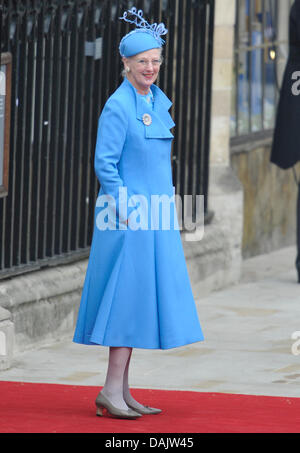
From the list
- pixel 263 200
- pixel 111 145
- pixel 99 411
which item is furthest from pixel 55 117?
pixel 263 200

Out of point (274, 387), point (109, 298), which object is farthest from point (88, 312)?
point (274, 387)

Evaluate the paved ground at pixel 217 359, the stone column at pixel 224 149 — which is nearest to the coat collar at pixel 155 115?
the paved ground at pixel 217 359

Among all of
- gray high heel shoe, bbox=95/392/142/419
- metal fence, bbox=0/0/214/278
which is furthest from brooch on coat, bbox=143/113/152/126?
metal fence, bbox=0/0/214/278

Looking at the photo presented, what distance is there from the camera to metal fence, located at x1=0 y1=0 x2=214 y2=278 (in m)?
8.74

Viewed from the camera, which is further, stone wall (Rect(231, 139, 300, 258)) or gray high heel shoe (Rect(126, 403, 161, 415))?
stone wall (Rect(231, 139, 300, 258))

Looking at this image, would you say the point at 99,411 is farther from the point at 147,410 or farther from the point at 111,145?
the point at 111,145

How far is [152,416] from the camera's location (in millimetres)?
6602

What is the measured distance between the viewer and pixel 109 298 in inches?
258

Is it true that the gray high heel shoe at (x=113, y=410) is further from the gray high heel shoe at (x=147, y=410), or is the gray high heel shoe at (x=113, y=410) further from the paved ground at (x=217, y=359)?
the paved ground at (x=217, y=359)

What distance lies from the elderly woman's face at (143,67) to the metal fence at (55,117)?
209 cm

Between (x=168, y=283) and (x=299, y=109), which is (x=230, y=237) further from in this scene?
(x=168, y=283)

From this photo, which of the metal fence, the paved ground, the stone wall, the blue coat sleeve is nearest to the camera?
the blue coat sleeve

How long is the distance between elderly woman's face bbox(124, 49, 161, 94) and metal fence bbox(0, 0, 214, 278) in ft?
6.85

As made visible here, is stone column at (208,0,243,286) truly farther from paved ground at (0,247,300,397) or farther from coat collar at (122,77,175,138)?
coat collar at (122,77,175,138)
